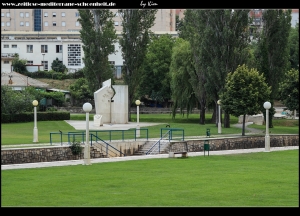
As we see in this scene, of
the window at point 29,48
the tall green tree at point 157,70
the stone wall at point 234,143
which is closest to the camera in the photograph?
the stone wall at point 234,143

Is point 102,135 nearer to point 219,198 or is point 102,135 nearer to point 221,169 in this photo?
point 221,169

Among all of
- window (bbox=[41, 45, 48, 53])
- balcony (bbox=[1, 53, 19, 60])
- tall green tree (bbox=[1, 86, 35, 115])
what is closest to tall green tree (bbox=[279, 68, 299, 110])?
tall green tree (bbox=[1, 86, 35, 115])

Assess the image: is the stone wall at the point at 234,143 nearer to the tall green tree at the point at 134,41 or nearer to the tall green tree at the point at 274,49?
the tall green tree at the point at 274,49

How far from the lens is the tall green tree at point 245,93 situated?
39906 mm

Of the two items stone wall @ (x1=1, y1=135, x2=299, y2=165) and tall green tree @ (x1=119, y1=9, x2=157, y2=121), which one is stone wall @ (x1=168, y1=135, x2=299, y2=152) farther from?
tall green tree @ (x1=119, y1=9, x2=157, y2=121)

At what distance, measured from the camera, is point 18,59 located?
272 feet

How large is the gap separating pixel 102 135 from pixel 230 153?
854 cm

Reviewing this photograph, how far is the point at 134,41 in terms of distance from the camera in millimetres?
53781

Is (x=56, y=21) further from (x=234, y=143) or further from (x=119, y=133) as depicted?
(x=234, y=143)

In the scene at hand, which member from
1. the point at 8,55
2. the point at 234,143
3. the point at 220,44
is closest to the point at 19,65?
the point at 8,55

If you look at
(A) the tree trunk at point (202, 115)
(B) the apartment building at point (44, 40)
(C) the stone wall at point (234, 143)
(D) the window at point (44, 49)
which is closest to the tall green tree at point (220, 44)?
(A) the tree trunk at point (202, 115)

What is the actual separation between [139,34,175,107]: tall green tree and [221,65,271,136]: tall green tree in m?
28.2

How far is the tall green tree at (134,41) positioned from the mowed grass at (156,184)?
91.0 feet

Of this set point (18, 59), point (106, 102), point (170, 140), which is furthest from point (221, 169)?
point (18, 59)
